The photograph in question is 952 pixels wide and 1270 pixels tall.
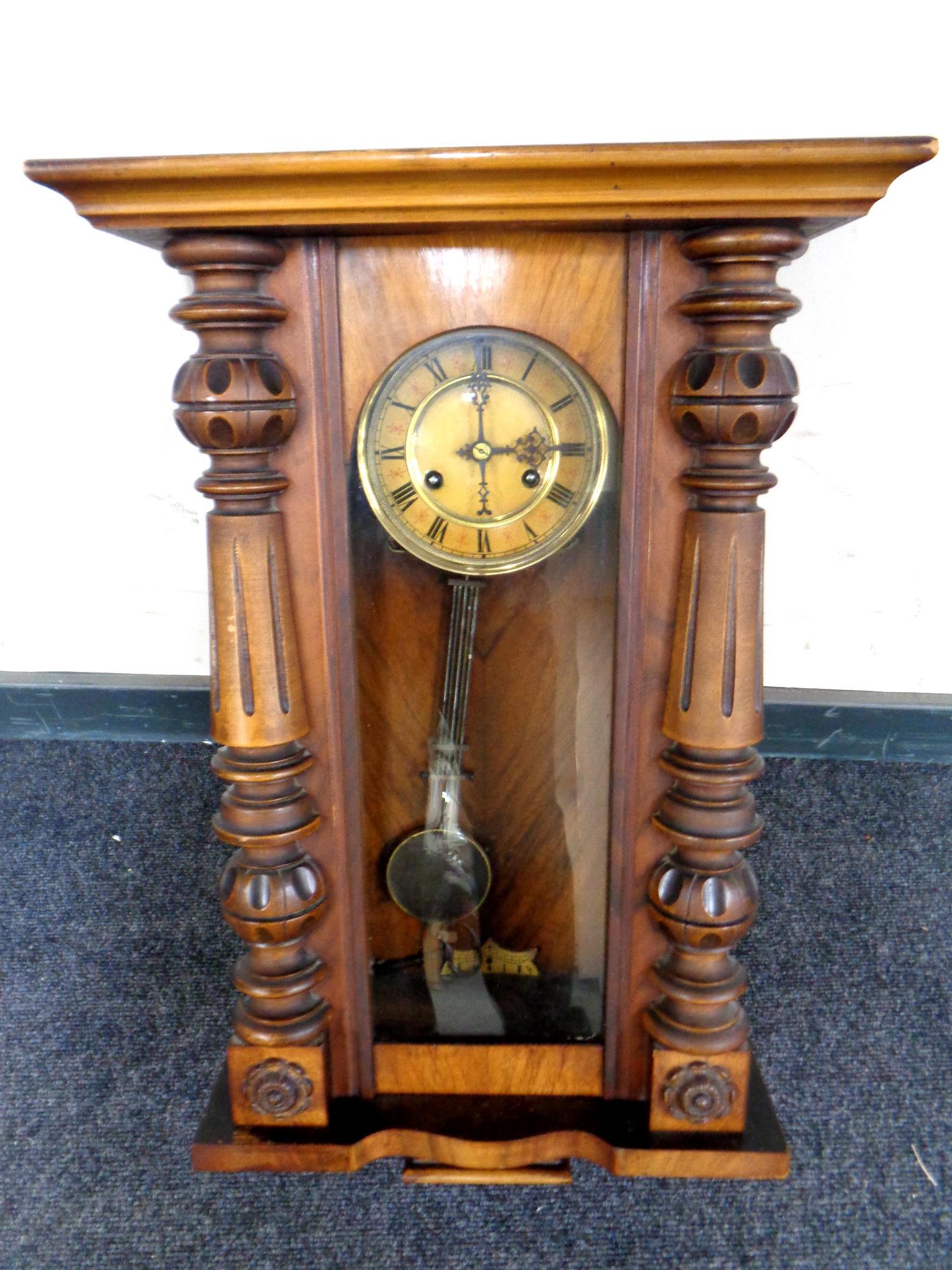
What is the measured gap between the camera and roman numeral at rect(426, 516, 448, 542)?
0.74 metres

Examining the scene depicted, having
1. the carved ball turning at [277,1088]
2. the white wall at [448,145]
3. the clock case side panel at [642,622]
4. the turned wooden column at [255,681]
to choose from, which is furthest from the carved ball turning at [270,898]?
the white wall at [448,145]

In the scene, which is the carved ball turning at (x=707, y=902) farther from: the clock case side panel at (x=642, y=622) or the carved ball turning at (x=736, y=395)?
the carved ball turning at (x=736, y=395)

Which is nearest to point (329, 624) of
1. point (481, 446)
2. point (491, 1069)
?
point (481, 446)

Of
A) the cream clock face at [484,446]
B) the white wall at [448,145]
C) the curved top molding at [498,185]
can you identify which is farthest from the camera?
the white wall at [448,145]

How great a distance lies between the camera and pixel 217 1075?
938 millimetres

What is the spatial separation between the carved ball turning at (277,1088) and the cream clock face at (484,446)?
45cm

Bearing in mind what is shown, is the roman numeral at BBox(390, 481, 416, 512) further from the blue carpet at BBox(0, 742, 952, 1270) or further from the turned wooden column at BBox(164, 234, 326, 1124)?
the blue carpet at BBox(0, 742, 952, 1270)

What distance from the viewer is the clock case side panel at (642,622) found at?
26.5 inches

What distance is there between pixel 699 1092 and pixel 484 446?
555mm

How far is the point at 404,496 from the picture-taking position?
2.40 feet

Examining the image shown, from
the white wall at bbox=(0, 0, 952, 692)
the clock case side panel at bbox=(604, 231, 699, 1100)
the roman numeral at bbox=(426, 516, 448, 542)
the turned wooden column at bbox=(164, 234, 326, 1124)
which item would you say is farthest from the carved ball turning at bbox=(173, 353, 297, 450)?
the white wall at bbox=(0, 0, 952, 692)

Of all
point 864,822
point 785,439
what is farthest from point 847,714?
point 785,439

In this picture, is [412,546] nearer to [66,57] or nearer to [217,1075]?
[217,1075]

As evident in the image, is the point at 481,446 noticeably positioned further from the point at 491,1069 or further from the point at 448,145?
the point at 491,1069
